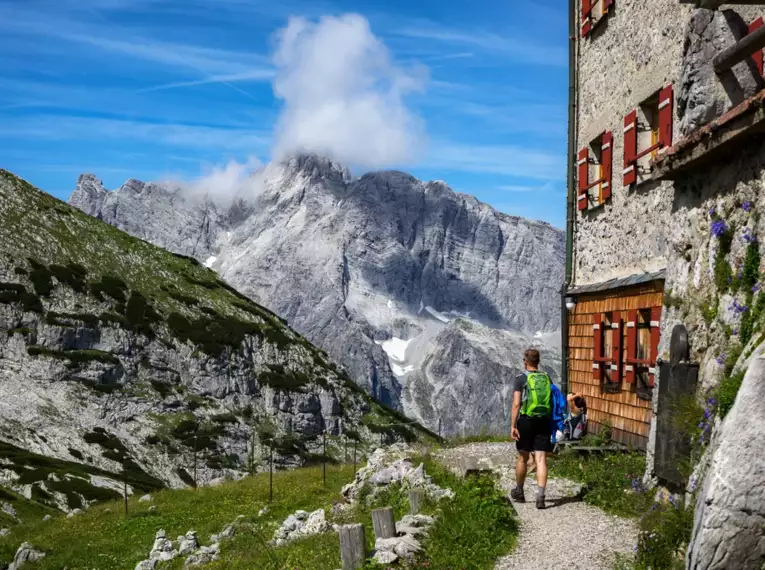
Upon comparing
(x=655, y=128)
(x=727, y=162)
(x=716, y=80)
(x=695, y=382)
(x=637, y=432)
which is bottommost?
(x=637, y=432)

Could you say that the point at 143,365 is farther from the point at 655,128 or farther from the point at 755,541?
the point at 755,541

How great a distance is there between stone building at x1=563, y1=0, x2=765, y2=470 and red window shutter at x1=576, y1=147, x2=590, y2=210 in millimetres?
64

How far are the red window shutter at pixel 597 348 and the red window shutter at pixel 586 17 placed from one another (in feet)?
27.8

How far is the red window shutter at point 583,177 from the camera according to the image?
910 inches

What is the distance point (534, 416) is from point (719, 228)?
4854 millimetres

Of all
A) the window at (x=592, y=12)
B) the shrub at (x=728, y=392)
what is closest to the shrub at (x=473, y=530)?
the shrub at (x=728, y=392)

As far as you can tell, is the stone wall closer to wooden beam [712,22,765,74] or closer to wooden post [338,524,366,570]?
wooden beam [712,22,765,74]

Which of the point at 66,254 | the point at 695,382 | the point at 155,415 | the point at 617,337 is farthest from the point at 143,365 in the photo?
the point at 695,382

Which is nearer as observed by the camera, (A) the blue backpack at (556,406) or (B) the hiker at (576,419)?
(A) the blue backpack at (556,406)

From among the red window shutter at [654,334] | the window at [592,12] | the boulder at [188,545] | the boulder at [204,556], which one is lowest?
the boulder at [188,545]

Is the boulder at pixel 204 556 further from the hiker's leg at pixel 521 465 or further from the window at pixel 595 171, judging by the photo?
the window at pixel 595 171

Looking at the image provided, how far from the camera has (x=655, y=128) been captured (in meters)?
19.3

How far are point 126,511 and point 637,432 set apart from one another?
17050mm

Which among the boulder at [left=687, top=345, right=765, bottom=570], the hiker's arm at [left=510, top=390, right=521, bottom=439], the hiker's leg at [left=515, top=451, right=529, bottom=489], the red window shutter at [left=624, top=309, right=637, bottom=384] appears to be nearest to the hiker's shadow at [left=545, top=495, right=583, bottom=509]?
the hiker's leg at [left=515, top=451, right=529, bottom=489]
